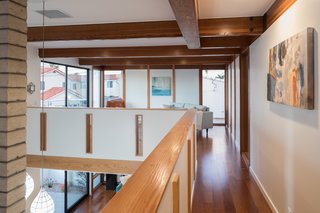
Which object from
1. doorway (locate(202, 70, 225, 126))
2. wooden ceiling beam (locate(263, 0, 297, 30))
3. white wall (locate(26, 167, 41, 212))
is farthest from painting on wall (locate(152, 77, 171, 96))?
wooden ceiling beam (locate(263, 0, 297, 30))

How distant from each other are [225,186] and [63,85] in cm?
587

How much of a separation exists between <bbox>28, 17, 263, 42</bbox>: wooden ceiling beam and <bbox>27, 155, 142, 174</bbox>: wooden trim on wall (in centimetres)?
253

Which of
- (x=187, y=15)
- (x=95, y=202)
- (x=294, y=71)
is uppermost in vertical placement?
(x=187, y=15)

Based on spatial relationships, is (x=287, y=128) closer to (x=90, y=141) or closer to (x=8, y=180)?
(x=8, y=180)

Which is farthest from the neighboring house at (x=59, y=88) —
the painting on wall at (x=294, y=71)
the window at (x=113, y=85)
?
the painting on wall at (x=294, y=71)

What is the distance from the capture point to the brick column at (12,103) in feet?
6.63

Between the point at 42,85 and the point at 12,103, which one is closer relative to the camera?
the point at 12,103

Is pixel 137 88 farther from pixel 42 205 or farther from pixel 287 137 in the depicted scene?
pixel 287 137

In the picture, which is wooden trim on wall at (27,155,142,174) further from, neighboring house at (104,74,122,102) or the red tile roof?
neighboring house at (104,74,122,102)

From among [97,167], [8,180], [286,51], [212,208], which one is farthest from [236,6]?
[97,167]

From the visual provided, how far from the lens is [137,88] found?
1045 cm

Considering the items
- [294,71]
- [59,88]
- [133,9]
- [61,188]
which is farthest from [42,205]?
[59,88]

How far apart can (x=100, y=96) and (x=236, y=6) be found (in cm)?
773

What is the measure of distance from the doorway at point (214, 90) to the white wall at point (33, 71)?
627cm
